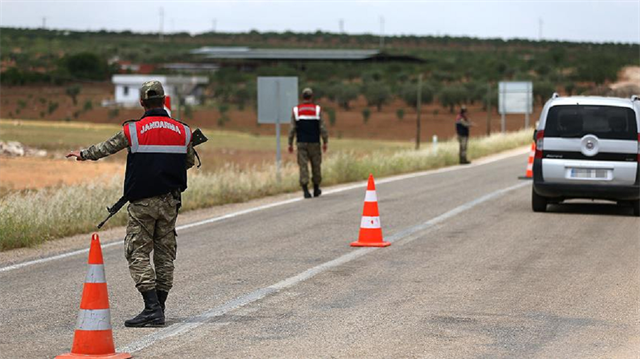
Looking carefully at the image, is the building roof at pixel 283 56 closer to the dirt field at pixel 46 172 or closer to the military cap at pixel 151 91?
the dirt field at pixel 46 172

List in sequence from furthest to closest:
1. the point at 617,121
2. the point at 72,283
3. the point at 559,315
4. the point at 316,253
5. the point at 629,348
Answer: the point at 617,121
the point at 316,253
the point at 72,283
the point at 559,315
the point at 629,348

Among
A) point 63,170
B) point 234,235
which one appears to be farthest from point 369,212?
point 63,170

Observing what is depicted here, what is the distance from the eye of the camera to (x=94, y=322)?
7.58m

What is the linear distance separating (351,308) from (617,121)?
9430 millimetres

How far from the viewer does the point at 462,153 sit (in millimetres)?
36781

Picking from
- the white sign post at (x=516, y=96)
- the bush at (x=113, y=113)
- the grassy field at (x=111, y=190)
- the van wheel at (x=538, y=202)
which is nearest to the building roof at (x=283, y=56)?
the bush at (x=113, y=113)

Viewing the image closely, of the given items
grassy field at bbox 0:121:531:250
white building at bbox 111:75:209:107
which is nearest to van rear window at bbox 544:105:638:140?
grassy field at bbox 0:121:531:250

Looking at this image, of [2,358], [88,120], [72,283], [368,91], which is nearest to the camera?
[2,358]

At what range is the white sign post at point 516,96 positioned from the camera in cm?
7169

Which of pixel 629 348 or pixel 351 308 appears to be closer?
pixel 629 348

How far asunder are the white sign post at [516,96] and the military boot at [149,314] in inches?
2498

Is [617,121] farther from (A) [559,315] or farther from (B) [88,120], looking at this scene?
(B) [88,120]

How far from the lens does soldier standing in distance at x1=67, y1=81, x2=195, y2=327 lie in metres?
8.80

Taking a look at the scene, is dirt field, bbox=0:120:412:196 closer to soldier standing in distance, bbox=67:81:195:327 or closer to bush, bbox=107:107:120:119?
bush, bbox=107:107:120:119
